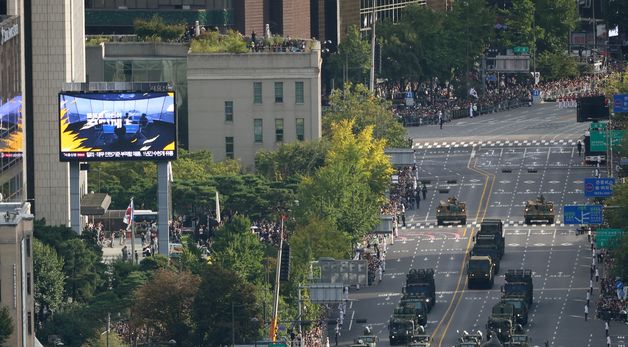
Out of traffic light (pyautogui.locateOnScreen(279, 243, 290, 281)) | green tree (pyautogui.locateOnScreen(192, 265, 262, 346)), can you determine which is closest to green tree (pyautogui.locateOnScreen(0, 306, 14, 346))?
green tree (pyautogui.locateOnScreen(192, 265, 262, 346))

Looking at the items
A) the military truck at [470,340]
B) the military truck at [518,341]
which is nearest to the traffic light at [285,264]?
the military truck at [470,340]

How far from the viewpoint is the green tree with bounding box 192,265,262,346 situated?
193 metres

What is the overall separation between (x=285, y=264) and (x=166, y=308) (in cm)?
806

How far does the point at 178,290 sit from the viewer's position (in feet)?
639

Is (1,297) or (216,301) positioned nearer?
(1,297)

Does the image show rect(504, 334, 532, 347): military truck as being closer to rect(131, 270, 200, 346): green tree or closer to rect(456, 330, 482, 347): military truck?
rect(456, 330, 482, 347): military truck

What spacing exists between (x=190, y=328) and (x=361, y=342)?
1115cm

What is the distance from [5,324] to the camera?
15238 centimetres

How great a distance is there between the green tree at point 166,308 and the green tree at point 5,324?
130 ft

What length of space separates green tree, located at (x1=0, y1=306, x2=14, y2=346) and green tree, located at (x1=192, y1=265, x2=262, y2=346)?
4019 cm

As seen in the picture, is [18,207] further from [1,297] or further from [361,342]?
[361,342]

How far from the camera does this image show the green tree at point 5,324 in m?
152

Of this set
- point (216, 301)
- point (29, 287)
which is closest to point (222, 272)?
point (216, 301)

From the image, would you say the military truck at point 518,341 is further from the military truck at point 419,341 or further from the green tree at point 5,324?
the green tree at point 5,324
